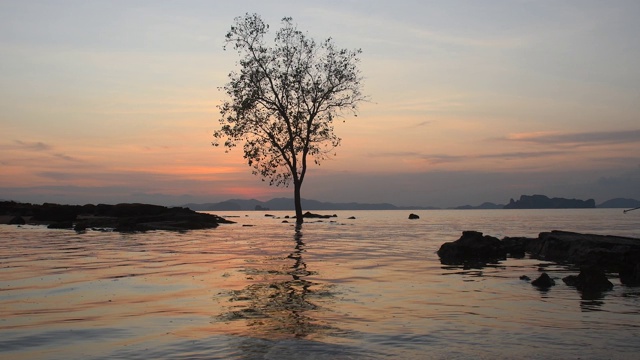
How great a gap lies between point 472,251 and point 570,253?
4.04m

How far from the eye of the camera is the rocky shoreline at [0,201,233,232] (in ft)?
141

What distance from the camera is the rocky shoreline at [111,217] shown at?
42.9 m

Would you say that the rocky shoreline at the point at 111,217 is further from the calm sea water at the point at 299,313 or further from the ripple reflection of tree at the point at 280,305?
the ripple reflection of tree at the point at 280,305

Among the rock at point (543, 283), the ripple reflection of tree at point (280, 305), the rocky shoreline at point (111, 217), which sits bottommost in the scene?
the rock at point (543, 283)

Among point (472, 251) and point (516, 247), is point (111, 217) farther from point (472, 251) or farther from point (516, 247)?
point (516, 247)

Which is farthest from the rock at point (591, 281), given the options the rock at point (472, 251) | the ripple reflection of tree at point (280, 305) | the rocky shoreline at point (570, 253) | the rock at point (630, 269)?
the rock at point (472, 251)

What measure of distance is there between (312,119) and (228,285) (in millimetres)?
41725

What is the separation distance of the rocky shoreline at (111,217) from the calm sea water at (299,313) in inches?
945

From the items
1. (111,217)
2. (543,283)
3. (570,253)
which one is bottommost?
(543,283)

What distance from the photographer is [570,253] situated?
22234 millimetres

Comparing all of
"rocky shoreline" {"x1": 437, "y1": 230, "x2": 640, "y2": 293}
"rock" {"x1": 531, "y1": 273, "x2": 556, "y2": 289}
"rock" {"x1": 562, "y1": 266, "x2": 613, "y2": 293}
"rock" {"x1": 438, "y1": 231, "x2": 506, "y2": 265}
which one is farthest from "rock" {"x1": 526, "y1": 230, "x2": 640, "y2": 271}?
"rock" {"x1": 531, "y1": 273, "x2": 556, "y2": 289}

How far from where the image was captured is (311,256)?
22141 mm

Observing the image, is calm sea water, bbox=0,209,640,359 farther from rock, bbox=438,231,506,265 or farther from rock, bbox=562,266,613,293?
rock, bbox=438,231,506,265

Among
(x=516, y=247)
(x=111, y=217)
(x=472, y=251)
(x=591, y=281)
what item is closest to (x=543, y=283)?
(x=591, y=281)
